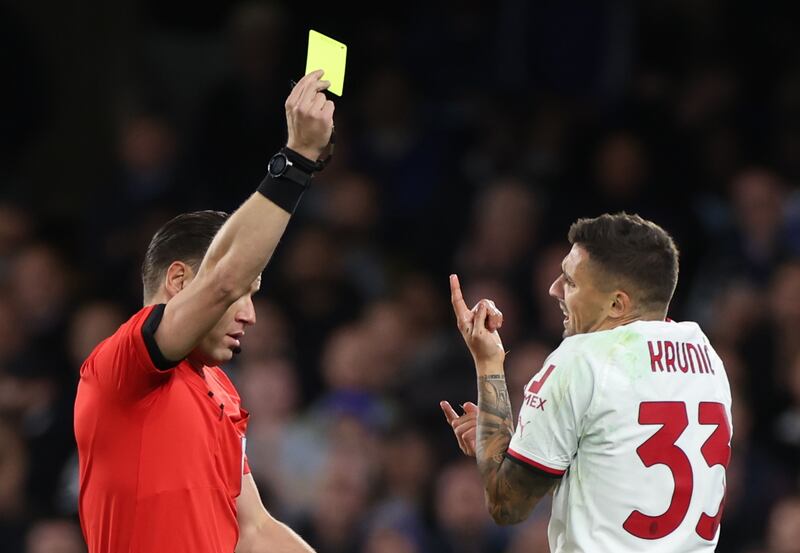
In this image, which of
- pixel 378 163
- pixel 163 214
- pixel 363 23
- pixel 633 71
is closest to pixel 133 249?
pixel 163 214

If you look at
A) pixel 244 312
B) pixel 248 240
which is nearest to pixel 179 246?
pixel 244 312

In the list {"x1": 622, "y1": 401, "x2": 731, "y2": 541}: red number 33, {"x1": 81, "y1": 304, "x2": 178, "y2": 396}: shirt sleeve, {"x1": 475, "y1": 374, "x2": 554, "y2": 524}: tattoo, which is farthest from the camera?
{"x1": 475, "y1": 374, "x2": 554, "y2": 524}: tattoo

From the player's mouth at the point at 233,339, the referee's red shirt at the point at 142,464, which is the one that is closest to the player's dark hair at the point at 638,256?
the player's mouth at the point at 233,339

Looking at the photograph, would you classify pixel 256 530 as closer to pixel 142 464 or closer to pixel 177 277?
pixel 142 464

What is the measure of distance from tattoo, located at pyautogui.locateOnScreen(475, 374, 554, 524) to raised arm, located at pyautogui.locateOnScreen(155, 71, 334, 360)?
2.69 feet

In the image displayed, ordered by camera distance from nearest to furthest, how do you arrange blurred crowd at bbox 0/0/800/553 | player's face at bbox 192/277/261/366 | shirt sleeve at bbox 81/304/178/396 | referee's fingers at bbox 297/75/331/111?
referee's fingers at bbox 297/75/331/111
shirt sleeve at bbox 81/304/178/396
player's face at bbox 192/277/261/366
blurred crowd at bbox 0/0/800/553

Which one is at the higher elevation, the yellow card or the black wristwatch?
the yellow card

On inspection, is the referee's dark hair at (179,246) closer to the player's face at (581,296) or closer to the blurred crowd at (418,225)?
the player's face at (581,296)

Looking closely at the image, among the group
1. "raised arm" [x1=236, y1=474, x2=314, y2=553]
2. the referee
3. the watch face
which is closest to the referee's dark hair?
the referee

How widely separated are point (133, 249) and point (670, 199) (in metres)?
3.17

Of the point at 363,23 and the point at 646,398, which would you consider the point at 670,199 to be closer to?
the point at 363,23

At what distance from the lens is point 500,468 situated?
388cm

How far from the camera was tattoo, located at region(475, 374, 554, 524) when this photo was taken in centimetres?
381

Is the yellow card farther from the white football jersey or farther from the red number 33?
the red number 33
